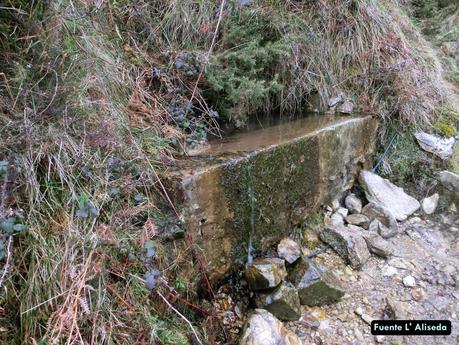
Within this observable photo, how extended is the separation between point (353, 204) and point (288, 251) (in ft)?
3.31

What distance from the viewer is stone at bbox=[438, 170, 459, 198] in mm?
3061

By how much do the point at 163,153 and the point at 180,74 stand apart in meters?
0.76

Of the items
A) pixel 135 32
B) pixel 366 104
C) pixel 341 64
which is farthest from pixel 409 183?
pixel 135 32

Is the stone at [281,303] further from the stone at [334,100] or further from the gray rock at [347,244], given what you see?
the stone at [334,100]

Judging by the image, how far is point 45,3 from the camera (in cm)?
140

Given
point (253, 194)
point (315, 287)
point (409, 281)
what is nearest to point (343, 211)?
point (409, 281)

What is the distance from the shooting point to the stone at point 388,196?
2.88m

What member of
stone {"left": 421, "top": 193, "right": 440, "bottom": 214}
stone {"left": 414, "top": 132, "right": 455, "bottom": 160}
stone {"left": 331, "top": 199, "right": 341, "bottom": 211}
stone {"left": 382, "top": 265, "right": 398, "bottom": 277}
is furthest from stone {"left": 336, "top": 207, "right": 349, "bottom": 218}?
stone {"left": 414, "top": 132, "right": 455, "bottom": 160}

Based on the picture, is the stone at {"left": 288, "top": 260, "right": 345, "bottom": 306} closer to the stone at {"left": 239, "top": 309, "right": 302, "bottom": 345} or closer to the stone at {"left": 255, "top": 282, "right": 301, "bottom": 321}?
the stone at {"left": 255, "top": 282, "right": 301, "bottom": 321}

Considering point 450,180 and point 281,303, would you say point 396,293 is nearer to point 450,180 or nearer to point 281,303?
point 281,303

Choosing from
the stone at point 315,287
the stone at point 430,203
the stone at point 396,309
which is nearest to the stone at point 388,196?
the stone at point 430,203

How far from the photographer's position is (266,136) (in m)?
2.26

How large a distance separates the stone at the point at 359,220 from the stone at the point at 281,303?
1.07 m

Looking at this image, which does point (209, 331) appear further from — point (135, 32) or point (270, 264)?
point (135, 32)
